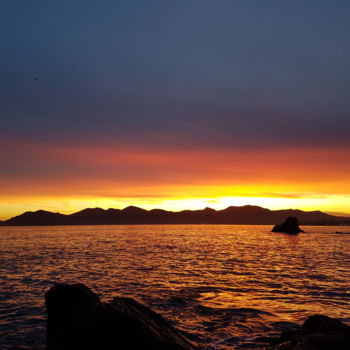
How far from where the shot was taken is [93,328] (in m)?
9.19

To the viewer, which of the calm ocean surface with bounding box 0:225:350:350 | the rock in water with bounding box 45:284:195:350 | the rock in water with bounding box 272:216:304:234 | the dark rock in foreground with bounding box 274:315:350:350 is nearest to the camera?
the rock in water with bounding box 45:284:195:350

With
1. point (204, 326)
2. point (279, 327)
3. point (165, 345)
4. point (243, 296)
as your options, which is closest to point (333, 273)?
point (243, 296)

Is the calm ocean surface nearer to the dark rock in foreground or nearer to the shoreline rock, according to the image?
the dark rock in foreground

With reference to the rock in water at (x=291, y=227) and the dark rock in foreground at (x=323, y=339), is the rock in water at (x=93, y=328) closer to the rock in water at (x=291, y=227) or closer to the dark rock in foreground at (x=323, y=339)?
the dark rock in foreground at (x=323, y=339)

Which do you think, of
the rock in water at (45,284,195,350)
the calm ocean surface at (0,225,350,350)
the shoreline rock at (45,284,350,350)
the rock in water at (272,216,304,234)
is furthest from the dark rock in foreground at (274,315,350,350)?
the rock in water at (272,216,304,234)

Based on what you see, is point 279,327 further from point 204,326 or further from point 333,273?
point 333,273

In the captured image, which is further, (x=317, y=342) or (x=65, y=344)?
(x=317, y=342)

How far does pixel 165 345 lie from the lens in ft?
Answer: 31.4

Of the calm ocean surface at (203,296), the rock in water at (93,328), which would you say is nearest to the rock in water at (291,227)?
the calm ocean surface at (203,296)

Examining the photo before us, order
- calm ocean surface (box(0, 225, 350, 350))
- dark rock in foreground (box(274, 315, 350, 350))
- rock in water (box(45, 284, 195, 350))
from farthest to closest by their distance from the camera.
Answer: calm ocean surface (box(0, 225, 350, 350)), dark rock in foreground (box(274, 315, 350, 350)), rock in water (box(45, 284, 195, 350))

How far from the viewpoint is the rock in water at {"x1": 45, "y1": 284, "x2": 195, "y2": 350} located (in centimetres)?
891

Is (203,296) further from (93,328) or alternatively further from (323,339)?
(93,328)

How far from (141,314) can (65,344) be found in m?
3.03


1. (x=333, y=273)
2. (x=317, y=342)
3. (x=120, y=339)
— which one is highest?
(x=120, y=339)
